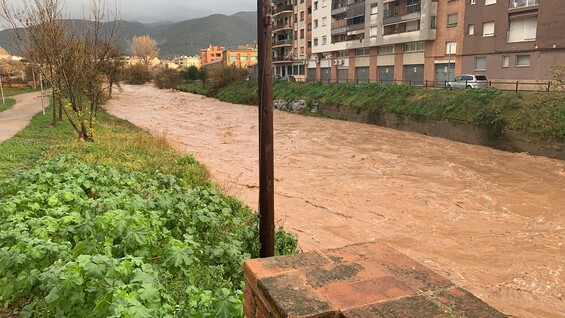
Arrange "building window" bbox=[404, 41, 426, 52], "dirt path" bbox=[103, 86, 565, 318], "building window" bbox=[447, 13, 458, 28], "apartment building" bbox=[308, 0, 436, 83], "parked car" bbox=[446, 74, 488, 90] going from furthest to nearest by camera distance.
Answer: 1. "building window" bbox=[404, 41, 426, 52]
2. "apartment building" bbox=[308, 0, 436, 83]
3. "building window" bbox=[447, 13, 458, 28]
4. "parked car" bbox=[446, 74, 488, 90]
5. "dirt path" bbox=[103, 86, 565, 318]

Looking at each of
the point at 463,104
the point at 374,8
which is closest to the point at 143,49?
the point at 374,8

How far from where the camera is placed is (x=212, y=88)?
57750 mm

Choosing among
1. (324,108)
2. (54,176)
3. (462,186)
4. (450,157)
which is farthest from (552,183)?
(324,108)

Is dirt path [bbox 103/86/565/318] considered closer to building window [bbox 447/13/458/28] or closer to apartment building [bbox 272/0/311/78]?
building window [bbox 447/13/458/28]

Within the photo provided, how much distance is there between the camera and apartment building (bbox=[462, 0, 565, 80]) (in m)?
29.7

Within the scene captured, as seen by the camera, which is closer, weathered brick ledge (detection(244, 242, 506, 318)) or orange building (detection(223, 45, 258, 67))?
weathered brick ledge (detection(244, 242, 506, 318))

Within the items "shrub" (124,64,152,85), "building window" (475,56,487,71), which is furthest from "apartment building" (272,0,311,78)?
"shrub" (124,64,152,85)

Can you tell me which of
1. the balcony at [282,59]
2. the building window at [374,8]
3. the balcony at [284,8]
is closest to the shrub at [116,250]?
the building window at [374,8]

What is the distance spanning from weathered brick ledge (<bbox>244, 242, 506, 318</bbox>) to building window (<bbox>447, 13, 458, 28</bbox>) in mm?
40448

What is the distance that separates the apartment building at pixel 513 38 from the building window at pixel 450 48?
1.29 meters

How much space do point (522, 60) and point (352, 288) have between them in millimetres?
35799

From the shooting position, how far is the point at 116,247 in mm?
4754

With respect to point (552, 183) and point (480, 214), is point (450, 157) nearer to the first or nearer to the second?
point (552, 183)

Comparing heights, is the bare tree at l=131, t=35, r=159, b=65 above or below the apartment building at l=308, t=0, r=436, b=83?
above
